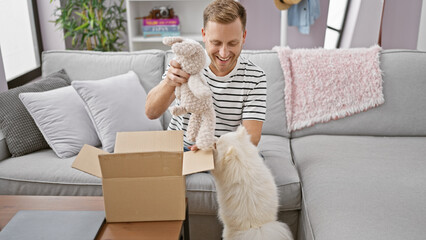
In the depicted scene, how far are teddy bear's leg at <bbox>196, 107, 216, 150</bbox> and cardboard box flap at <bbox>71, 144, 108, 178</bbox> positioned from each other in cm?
35

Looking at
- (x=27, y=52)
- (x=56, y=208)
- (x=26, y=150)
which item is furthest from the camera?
(x=27, y=52)

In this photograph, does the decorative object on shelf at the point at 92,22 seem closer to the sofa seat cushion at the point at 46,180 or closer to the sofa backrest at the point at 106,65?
the sofa backrest at the point at 106,65

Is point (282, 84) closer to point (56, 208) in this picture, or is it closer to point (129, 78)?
point (129, 78)

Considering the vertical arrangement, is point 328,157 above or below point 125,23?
below

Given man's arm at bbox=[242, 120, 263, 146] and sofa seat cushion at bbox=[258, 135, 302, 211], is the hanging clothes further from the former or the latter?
man's arm at bbox=[242, 120, 263, 146]

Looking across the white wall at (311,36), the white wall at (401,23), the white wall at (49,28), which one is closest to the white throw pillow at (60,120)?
the white wall at (49,28)

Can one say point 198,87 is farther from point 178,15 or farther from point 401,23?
point 401,23

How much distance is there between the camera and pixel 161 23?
3.38 meters

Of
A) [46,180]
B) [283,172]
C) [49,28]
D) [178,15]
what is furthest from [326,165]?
[49,28]

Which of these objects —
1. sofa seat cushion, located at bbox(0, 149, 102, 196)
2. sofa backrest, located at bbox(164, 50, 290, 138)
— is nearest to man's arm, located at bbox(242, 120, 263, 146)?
sofa backrest, located at bbox(164, 50, 290, 138)

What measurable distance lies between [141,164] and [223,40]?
0.53 meters

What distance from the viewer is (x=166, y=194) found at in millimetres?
1148

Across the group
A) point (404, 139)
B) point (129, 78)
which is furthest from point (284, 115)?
point (129, 78)

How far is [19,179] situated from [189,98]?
1063 mm
